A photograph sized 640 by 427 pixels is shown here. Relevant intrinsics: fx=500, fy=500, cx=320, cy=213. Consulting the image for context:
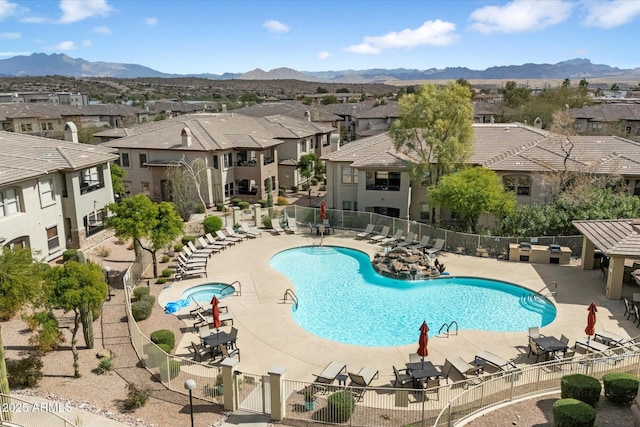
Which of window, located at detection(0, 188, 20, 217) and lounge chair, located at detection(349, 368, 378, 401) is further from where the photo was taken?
window, located at detection(0, 188, 20, 217)

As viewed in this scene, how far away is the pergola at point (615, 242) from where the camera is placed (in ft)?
72.3

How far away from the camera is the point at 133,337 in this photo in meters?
18.3

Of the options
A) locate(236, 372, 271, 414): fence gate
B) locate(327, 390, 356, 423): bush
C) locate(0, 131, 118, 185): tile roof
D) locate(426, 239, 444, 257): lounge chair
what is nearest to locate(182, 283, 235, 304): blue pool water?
locate(236, 372, 271, 414): fence gate

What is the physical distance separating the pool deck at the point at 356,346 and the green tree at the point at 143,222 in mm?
2615

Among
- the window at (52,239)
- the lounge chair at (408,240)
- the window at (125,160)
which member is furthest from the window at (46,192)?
the lounge chair at (408,240)

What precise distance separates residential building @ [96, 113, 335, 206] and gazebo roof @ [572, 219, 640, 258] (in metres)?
27.1

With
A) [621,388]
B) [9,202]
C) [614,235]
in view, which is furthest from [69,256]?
[614,235]

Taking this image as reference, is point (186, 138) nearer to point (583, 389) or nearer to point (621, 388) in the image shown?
point (583, 389)

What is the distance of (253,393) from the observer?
14609 mm

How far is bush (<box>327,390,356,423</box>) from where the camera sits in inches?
527

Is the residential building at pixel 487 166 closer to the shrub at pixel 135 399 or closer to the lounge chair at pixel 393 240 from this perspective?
the lounge chair at pixel 393 240

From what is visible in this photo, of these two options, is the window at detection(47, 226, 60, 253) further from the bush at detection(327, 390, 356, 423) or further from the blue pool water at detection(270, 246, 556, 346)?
the bush at detection(327, 390, 356, 423)

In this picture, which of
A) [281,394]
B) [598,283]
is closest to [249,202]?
[598,283]

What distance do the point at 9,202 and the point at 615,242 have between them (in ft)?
97.4
